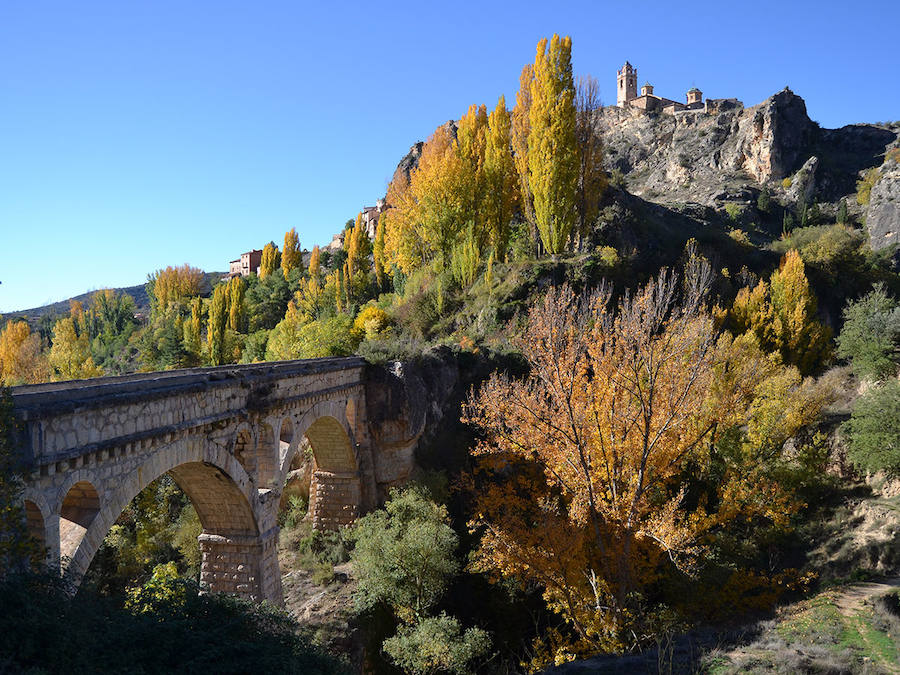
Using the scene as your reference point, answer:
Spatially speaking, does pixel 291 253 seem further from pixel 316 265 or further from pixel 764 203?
pixel 764 203

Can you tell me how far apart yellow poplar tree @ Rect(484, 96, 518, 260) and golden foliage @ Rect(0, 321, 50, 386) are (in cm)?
3273

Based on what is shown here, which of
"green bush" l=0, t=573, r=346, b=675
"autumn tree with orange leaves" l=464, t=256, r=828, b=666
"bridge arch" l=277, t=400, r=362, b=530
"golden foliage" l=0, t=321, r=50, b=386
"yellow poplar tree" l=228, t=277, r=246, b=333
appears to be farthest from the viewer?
"yellow poplar tree" l=228, t=277, r=246, b=333

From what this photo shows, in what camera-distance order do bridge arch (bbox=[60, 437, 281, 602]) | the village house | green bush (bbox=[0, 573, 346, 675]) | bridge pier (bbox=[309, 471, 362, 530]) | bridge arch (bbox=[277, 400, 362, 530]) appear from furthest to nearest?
the village house → bridge pier (bbox=[309, 471, 362, 530]) → bridge arch (bbox=[277, 400, 362, 530]) → bridge arch (bbox=[60, 437, 281, 602]) → green bush (bbox=[0, 573, 346, 675])

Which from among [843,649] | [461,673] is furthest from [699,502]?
[461,673]

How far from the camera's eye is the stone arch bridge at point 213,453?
23.8ft

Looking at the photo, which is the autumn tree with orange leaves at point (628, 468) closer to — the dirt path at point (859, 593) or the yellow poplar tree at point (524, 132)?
the dirt path at point (859, 593)

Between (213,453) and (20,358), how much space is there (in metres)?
39.3

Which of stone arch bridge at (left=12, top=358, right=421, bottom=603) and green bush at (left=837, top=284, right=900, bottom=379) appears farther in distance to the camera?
green bush at (left=837, top=284, right=900, bottom=379)

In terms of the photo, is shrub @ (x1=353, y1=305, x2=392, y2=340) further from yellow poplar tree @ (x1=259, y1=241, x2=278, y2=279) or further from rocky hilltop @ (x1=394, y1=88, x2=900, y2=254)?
yellow poplar tree @ (x1=259, y1=241, x2=278, y2=279)

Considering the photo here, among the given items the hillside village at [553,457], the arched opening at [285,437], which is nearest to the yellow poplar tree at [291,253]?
the hillside village at [553,457]

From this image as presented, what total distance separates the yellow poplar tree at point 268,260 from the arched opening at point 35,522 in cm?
6331

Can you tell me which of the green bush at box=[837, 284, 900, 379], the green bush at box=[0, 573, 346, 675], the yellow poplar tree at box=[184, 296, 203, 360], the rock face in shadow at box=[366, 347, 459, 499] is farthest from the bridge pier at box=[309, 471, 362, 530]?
the yellow poplar tree at box=[184, 296, 203, 360]

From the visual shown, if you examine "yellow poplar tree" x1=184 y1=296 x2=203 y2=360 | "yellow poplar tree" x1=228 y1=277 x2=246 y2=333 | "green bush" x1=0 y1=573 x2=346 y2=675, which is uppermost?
"yellow poplar tree" x1=228 y1=277 x2=246 y2=333

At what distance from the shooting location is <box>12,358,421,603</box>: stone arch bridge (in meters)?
7.25
